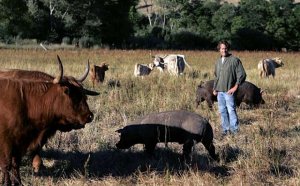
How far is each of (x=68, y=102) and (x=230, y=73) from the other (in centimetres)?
488

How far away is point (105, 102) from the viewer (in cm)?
1377

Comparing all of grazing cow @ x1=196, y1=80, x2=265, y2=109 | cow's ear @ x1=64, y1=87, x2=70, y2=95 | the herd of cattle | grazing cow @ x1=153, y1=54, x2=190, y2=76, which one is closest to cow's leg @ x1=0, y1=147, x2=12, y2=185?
the herd of cattle

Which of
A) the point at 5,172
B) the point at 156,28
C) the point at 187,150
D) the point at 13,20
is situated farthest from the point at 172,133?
the point at 156,28

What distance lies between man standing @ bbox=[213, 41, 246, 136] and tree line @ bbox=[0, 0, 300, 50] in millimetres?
37081

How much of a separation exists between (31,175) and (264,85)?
1315 cm

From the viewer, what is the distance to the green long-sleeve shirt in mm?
10797

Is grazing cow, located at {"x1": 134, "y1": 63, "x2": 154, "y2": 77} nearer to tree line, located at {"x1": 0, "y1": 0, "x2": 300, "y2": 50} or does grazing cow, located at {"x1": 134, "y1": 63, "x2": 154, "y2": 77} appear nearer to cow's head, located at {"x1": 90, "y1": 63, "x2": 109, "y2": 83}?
cow's head, located at {"x1": 90, "y1": 63, "x2": 109, "y2": 83}

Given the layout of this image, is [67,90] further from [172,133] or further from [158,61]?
[158,61]

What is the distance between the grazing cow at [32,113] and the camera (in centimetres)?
660

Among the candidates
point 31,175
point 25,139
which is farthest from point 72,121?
point 31,175

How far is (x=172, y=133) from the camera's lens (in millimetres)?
8773

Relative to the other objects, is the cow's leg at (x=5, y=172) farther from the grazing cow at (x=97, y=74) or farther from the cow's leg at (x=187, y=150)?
the grazing cow at (x=97, y=74)

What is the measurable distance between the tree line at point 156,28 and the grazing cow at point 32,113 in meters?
40.8

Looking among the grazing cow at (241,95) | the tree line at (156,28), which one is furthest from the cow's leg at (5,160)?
the tree line at (156,28)
